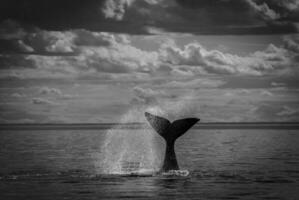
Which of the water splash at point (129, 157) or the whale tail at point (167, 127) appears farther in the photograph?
the water splash at point (129, 157)

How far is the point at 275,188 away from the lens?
21.8 metres

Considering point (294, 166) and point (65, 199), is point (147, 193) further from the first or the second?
point (294, 166)

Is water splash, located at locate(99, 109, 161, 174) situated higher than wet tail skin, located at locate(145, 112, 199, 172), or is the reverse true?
wet tail skin, located at locate(145, 112, 199, 172)

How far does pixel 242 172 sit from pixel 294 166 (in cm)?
545

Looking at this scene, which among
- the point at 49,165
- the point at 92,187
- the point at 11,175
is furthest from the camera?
the point at 49,165

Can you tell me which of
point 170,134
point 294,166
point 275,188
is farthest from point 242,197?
point 294,166

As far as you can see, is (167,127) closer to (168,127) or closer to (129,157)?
(168,127)

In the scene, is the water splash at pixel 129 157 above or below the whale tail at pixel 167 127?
below

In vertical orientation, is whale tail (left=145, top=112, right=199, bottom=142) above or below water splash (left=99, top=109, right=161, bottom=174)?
above

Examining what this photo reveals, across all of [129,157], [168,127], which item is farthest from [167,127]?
[129,157]

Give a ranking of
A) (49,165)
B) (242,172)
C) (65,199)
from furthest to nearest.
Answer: (49,165)
(242,172)
(65,199)

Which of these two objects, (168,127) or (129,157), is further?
(129,157)

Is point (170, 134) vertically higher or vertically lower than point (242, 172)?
higher

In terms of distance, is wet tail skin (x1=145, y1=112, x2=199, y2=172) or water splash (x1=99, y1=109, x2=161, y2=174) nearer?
wet tail skin (x1=145, y1=112, x2=199, y2=172)
